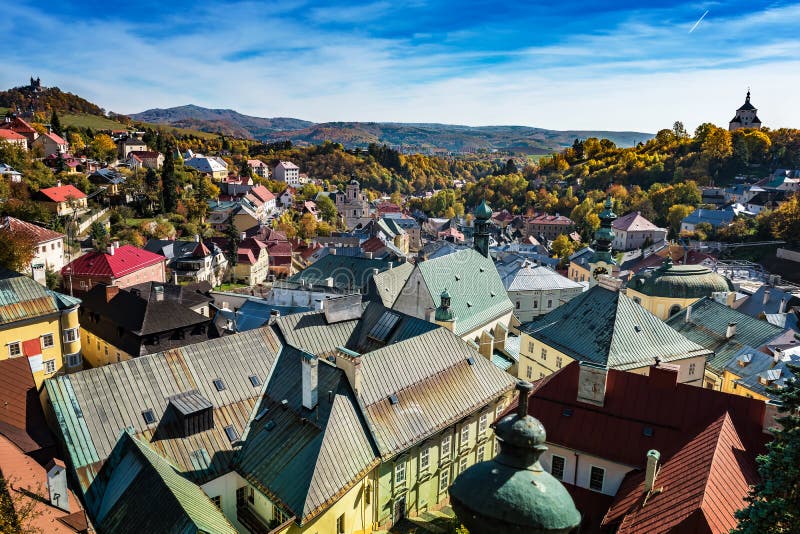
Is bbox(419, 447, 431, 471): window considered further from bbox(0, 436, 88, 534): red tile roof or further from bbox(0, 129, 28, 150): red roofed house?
bbox(0, 129, 28, 150): red roofed house

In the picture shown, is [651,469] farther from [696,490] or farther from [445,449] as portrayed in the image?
[445,449]

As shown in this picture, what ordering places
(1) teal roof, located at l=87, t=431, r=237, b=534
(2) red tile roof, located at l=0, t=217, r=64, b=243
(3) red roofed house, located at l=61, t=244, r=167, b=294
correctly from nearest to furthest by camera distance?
1. (1) teal roof, located at l=87, t=431, r=237, b=534
2. (2) red tile roof, located at l=0, t=217, r=64, b=243
3. (3) red roofed house, located at l=61, t=244, r=167, b=294

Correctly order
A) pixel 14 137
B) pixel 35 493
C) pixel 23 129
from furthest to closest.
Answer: pixel 23 129, pixel 14 137, pixel 35 493

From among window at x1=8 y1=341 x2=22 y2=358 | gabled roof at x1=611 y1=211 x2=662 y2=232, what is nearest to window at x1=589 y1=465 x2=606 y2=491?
window at x1=8 y1=341 x2=22 y2=358

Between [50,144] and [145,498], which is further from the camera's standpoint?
[50,144]

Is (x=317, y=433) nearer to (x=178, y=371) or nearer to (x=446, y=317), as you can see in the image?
(x=178, y=371)

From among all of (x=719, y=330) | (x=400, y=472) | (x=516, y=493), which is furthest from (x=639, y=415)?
(x=516, y=493)

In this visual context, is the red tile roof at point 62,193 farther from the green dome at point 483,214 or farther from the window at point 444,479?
the window at point 444,479

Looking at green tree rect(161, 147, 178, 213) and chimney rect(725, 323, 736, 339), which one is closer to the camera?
chimney rect(725, 323, 736, 339)
